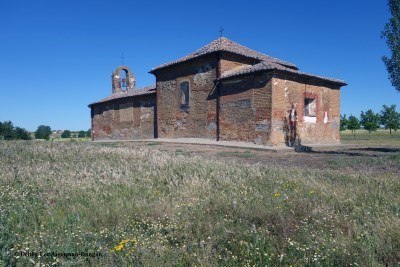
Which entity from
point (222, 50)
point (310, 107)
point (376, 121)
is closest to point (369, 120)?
point (376, 121)

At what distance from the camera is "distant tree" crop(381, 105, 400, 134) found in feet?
153

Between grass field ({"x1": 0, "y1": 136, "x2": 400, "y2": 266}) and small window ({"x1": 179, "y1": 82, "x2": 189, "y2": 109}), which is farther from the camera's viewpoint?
small window ({"x1": 179, "y1": 82, "x2": 189, "y2": 109})

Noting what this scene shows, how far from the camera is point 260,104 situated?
14492mm

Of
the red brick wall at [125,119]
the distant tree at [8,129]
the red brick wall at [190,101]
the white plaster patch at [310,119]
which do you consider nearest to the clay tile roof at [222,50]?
the red brick wall at [190,101]

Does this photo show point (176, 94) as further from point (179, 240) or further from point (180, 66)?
point (179, 240)

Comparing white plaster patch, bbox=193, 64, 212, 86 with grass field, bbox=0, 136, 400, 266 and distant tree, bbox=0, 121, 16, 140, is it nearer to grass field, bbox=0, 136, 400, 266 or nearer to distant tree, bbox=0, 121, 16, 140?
grass field, bbox=0, 136, 400, 266

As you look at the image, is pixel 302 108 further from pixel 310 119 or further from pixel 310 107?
pixel 310 107

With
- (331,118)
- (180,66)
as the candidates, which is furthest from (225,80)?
(331,118)

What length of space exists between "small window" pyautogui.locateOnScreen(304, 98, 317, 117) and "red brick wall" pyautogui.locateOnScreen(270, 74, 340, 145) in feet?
0.73

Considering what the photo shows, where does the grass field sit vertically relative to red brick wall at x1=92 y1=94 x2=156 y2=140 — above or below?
below

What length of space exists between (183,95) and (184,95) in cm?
8

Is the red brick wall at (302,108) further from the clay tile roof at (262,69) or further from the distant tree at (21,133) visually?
the distant tree at (21,133)

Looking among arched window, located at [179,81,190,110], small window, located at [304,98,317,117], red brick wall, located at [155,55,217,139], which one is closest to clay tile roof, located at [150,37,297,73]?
red brick wall, located at [155,55,217,139]

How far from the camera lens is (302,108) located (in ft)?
53.8
